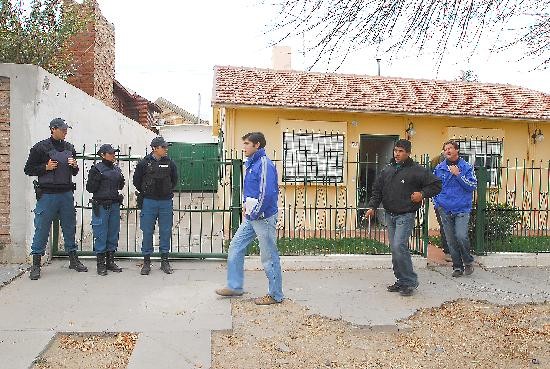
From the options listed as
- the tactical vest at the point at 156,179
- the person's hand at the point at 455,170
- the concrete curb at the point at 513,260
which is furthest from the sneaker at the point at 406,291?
the tactical vest at the point at 156,179

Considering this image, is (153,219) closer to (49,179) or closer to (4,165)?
(49,179)

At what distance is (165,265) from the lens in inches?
241

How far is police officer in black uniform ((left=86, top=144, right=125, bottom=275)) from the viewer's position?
5906mm

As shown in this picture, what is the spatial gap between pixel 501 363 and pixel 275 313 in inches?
80.2

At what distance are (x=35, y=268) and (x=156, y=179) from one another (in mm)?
1752

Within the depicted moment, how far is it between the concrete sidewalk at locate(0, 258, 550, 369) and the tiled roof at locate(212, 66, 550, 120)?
4.84 m

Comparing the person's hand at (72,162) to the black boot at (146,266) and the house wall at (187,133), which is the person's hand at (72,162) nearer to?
the black boot at (146,266)

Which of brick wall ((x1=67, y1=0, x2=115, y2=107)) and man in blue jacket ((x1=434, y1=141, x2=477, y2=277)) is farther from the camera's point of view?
brick wall ((x1=67, y1=0, x2=115, y2=107))

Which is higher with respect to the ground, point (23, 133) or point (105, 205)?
point (23, 133)

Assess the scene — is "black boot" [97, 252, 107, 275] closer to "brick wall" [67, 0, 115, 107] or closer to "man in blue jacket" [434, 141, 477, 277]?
"man in blue jacket" [434, 141, 477, 277]

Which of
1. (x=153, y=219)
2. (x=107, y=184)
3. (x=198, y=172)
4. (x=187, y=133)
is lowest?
(x=153, y=219)

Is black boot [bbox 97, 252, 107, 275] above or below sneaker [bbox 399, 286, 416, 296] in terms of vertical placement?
above

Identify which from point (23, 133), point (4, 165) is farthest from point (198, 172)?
point (4, 165)

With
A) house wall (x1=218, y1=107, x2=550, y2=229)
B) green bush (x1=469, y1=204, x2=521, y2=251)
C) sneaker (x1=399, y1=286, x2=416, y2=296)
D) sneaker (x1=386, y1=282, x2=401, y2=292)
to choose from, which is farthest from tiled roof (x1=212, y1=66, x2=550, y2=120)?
sneaker (x1=399, y1=286, x2=416, y2=296)
